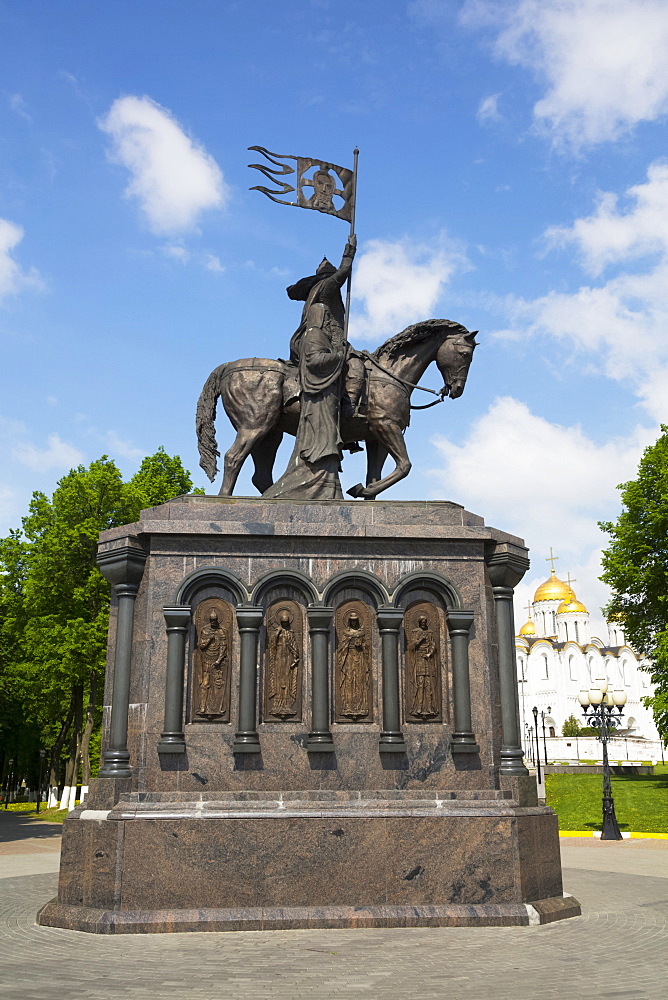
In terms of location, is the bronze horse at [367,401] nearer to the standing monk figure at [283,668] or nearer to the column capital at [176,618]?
the column capital at [176,618]

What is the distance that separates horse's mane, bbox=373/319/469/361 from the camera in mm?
13469

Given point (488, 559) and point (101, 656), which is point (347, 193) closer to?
point (488, 559)

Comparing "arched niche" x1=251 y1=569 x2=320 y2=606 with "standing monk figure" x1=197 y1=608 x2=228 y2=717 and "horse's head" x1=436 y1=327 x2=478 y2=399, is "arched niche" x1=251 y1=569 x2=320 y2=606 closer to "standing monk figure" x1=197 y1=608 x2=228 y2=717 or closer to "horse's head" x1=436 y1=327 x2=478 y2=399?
"standing monk figure" x1=197 y1=608 x2=228 y2=717

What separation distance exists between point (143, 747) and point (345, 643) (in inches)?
107

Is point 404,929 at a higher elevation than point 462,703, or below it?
below

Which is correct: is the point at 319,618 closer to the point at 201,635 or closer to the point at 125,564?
the point at 201,635

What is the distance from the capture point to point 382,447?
44.0 ft

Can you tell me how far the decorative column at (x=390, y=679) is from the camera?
10.6 m

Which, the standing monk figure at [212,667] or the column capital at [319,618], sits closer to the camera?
the standing monk figure at [212,667]

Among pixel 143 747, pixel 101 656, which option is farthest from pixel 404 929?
pixel 101 656

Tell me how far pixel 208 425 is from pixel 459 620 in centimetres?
502

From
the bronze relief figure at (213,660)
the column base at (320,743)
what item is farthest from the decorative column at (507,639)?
the bronze relief figure at (213,660)

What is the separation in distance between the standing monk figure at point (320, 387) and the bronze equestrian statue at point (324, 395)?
1cm

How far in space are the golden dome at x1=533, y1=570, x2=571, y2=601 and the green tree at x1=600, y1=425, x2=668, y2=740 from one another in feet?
288
